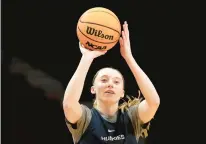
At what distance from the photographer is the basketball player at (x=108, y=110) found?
2051mm

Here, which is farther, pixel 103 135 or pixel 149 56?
pixel 149 56

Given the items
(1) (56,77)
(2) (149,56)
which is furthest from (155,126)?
(1) (56,77)

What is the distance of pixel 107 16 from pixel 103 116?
551mm

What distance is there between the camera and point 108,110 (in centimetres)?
221

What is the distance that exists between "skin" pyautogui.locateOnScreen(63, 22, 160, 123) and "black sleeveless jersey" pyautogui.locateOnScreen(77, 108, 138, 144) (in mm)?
64

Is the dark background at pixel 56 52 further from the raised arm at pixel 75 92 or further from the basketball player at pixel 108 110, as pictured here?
the raised arm at pixel 75 92

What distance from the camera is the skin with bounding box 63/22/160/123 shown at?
2000 millimetres

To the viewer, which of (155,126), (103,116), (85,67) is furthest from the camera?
(155,126)

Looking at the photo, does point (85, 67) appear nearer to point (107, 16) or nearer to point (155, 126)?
point (107, 16)

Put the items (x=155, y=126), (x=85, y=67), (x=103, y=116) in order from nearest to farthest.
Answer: (x=85, y=67)
(x=103, y=116)
(x=155, y=126)

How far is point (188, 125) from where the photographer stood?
409 cm

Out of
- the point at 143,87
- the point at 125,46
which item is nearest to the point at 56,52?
the point at 125,46

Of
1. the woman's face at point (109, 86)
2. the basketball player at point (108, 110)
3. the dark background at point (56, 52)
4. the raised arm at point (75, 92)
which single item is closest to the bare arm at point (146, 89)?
the basketball player at point (108, 110)

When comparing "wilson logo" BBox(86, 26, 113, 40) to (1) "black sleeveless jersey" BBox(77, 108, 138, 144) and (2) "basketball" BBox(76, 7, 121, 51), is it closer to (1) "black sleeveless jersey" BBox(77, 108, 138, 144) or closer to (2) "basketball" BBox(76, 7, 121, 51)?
(2) "basketball" BBox(76, 7, 121, 51)
